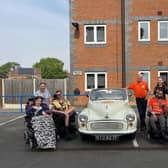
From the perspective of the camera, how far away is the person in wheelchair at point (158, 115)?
12.4 meters

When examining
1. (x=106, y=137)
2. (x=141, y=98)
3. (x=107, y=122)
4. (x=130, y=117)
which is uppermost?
(x=141, y=98)

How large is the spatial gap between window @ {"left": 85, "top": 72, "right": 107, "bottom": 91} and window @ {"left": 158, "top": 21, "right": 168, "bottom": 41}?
14.7 ft

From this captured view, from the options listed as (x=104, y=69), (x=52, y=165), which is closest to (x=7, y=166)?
(x=52, y=165)

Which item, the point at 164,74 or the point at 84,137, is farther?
the point at 164,74

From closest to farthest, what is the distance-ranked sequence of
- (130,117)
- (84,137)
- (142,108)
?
1. (130,117)
2. (84,137)
3. (142,108)

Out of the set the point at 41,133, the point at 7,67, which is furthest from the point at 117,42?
the point at 7,67

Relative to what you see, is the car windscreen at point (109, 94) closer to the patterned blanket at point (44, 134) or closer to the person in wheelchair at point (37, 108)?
the person in wheelchair at point (37, 108)

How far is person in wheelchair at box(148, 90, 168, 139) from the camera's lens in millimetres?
12392

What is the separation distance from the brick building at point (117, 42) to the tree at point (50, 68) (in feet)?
236

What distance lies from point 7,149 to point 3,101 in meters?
20.8

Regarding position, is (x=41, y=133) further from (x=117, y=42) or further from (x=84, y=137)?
(x=117, y=42)

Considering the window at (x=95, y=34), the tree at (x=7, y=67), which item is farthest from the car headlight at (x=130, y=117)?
the tree at (x=7, y=67)

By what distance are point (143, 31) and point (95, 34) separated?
3.21m

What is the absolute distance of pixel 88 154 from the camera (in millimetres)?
10961
